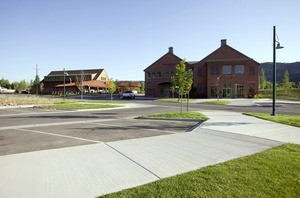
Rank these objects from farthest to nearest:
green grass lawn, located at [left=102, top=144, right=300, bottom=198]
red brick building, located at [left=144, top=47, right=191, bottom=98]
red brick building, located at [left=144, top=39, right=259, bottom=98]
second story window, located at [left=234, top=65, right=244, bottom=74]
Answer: red brick building, located at [left=144, top=47, right=191, bottom=98]
second story window, located at [left=234, top=65, right=244, bottom=74]
red brick building, located at [left=144, top=39, right=259, bottom=98]
green grass lawn, located at [left=102, top=144, right=300, bottom=198]

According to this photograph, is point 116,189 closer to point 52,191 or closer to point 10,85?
point 52,191

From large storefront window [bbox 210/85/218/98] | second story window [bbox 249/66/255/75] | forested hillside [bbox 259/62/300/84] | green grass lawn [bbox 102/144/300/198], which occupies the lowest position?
green grass lawn [bbox 102/144/300/198]

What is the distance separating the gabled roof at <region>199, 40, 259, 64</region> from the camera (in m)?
48.7

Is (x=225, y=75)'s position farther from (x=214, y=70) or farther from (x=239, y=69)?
(x=239, y=69)

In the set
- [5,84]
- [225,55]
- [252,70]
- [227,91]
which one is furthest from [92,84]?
[5,84]

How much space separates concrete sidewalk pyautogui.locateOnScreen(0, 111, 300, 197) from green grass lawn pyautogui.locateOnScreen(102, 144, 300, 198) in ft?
Result: 1.23

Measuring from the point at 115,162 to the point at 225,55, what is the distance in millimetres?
47802

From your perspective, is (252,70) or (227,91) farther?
(227,91)

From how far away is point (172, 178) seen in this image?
15.8ft

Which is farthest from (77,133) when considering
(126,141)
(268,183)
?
(268,183)

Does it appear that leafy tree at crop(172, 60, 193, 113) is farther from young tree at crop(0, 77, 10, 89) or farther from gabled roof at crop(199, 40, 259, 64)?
young tree at crop(0, 77, 10, 89)

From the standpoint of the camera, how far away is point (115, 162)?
5.93 m

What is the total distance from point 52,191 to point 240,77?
48.6 metres

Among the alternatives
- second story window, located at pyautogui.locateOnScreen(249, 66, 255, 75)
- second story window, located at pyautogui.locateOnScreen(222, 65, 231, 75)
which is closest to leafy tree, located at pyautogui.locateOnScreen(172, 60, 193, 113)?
second story window, located at pyautogui.locateOnScreen(222, 65, 231, 75)
